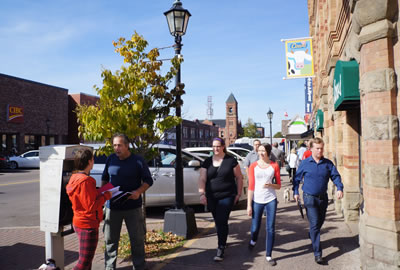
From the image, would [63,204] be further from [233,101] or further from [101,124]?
[233,101]

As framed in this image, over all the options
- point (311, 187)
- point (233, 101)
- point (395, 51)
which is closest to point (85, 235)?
point (311, 187)

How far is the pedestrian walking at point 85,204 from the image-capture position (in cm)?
362

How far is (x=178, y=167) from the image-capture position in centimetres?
656

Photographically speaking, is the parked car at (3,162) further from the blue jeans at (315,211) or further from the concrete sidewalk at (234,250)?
the blue jeans at (315,211)

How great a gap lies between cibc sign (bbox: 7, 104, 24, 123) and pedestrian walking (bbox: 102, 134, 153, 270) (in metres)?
32.7

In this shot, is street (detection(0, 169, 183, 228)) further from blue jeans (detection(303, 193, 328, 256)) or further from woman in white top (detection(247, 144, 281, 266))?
blue jeans (detection(303, 193, 328, 256))

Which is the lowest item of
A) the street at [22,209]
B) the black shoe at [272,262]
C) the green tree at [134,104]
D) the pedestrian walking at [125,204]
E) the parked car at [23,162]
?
the street at [22,209]

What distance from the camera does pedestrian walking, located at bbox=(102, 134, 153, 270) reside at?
14.3 feet

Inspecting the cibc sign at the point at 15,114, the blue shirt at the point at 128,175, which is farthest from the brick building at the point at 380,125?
the cibc sign at the point at 15,114

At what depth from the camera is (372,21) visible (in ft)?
14.3

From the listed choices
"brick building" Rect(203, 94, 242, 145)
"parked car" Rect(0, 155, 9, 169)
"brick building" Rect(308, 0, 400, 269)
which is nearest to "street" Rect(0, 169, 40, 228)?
"brick building" Rect(308, 0, 400, 269)

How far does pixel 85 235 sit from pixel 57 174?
0.85 meters

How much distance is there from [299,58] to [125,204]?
11400 millimetres

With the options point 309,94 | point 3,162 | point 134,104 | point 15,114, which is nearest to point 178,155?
point 134,104
